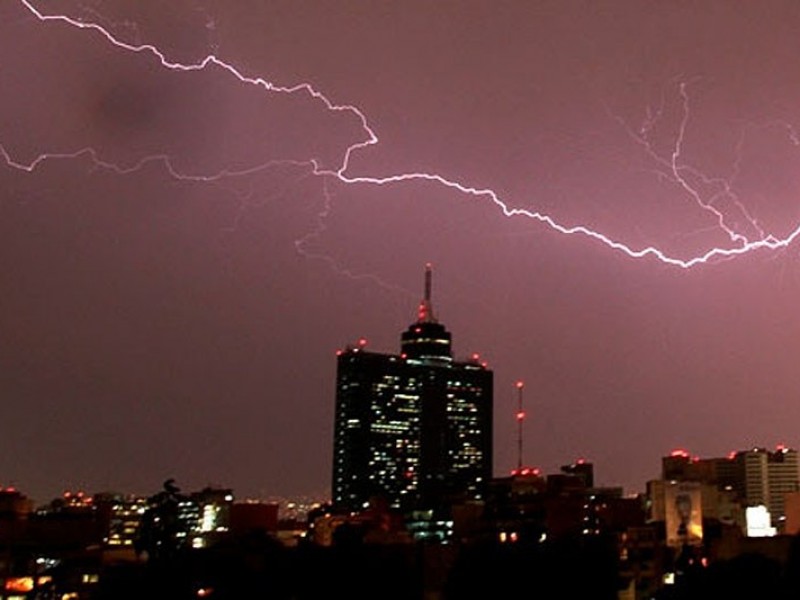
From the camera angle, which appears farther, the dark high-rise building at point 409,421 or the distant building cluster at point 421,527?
the dark high-rise building at point 409,421

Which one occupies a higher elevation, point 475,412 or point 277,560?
point 475,412

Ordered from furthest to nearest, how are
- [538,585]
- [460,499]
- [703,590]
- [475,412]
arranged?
[475,412]
[460,499]
[538,585]
[703,590]

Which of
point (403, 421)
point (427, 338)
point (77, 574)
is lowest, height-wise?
point (77, 574)

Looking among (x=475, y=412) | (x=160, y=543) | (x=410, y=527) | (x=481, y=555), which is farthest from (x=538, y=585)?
(x=475, y=412)

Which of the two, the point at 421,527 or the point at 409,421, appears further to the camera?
the point at 409,421

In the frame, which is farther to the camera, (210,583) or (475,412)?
(475,412)

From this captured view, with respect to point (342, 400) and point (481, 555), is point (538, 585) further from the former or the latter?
point (342, 400)

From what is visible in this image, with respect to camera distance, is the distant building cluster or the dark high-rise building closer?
the distant building cluster

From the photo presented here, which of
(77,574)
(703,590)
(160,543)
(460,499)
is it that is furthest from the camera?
(460,499)
